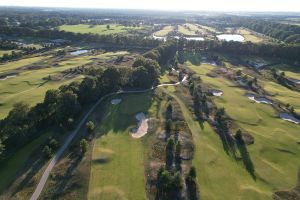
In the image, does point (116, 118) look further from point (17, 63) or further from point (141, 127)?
point (17, 63)

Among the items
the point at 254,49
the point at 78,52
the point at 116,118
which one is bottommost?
the point at 78,52

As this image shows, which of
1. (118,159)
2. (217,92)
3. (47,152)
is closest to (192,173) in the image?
(118,159)

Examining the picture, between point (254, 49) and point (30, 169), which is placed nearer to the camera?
point (30, 169)

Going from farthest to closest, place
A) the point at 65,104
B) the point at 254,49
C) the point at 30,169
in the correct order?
the point at 254,49 < the point at 65,104 < the point at 30,169

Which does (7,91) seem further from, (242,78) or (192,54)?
(192,54)

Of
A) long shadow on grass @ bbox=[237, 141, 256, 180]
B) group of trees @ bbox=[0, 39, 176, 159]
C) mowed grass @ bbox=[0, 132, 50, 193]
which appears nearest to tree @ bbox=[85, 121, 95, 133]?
group of trees @ bbox=[0, 39, 176, 159]

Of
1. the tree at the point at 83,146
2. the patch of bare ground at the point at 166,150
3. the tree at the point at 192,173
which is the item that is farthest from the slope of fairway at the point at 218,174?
the tree at the point at 83,146

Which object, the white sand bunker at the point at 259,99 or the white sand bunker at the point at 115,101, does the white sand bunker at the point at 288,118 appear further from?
the white sand bunker at the point at 115,101
